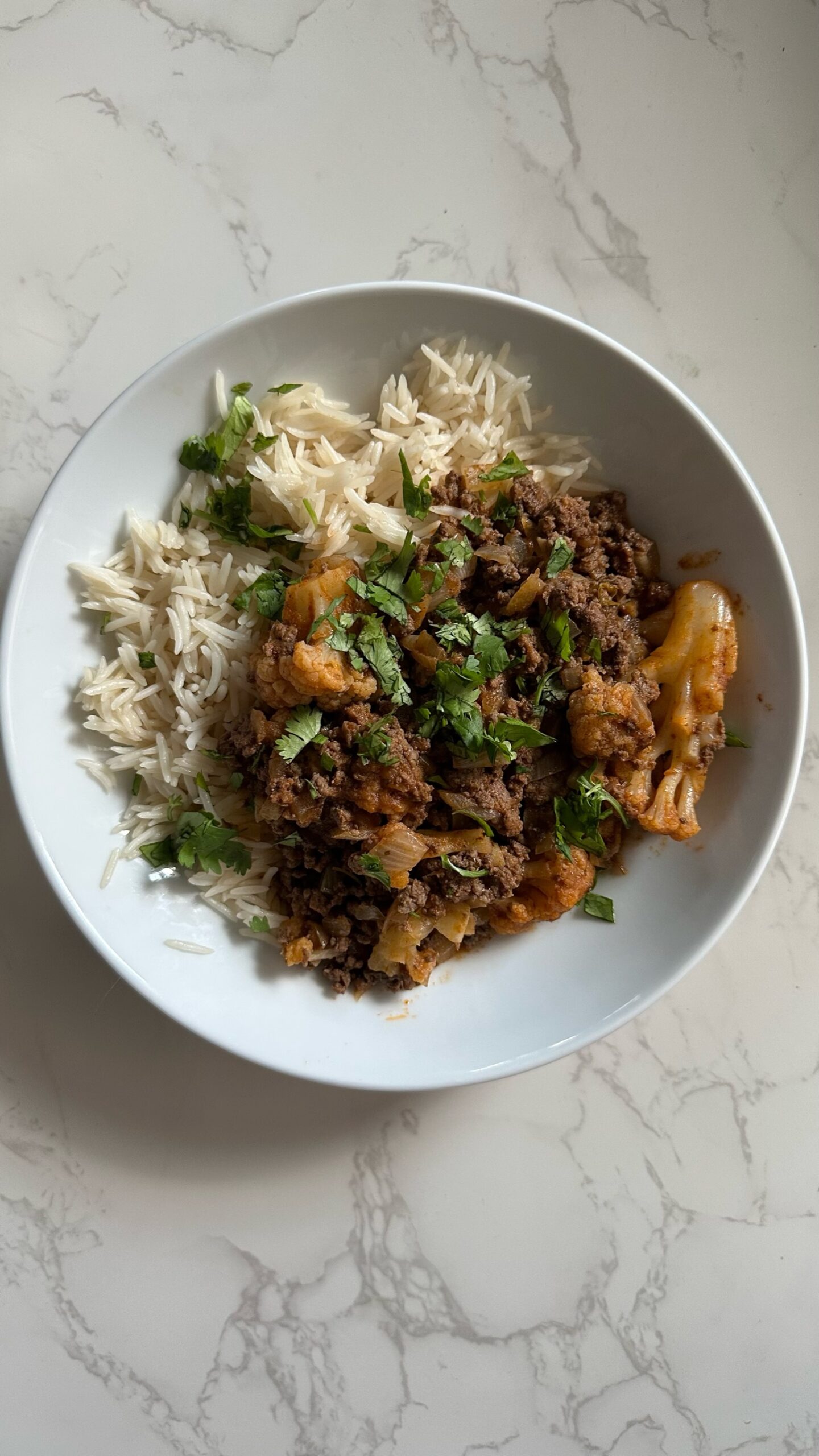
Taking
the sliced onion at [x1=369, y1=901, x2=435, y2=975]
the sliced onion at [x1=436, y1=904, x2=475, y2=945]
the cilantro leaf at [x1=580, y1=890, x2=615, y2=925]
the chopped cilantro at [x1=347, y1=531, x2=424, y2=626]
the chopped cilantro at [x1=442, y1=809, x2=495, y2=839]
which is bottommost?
the sliced onion at [x1=369, y1=901, x2=435, y2=975]

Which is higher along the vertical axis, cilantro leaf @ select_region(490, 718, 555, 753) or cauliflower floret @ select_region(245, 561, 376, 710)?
cilantro leaf @ select_region(490, 718, 555, 753)

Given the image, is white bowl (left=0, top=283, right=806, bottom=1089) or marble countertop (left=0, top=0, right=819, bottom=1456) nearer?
white bowl (left=0, top=283, right=806, bottom=1089)

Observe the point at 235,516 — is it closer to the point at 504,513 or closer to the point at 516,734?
the point at 504,513

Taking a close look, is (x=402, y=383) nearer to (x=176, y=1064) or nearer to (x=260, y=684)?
(x=260, y=684)

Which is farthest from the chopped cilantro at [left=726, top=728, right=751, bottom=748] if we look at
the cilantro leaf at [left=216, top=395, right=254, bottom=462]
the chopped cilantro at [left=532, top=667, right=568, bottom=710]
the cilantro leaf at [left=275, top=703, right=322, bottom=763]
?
the cilantro leaf at [left=216, top=395, right=254, bottom=462]

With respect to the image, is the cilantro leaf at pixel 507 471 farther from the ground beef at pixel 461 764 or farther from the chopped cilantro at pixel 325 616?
the chopped cilantro at pixel 325 616

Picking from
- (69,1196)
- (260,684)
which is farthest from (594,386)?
(69,1196)

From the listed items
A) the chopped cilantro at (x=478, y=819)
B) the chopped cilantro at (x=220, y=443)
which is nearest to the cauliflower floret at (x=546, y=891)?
the chopped cilantro at (x=478, y=819)

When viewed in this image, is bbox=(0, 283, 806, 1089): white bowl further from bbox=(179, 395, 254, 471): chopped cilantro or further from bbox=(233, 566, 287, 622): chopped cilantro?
bbox=(233, 566, 287, 622): chopped cilantro
